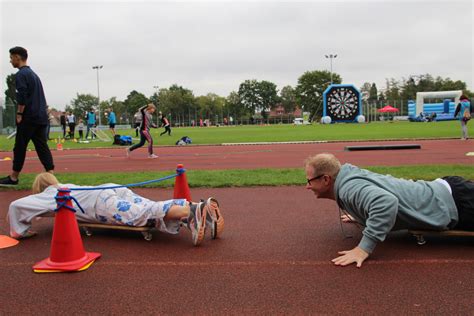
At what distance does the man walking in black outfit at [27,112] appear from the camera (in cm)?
708

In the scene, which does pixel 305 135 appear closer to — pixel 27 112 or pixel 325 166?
pixel 27 112

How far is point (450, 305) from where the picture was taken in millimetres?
2766

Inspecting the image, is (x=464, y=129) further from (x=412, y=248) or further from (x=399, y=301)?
(x=399, y=301)

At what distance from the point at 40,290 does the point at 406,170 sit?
295 inches

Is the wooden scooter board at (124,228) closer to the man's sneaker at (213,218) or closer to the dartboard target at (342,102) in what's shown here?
the man's sneaker at (213,218)

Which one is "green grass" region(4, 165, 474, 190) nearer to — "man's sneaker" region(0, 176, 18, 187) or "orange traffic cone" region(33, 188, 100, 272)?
"man's sneaker" region(0, 176, 18, 187)

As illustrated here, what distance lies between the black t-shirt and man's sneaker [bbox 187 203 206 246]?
4.70 m

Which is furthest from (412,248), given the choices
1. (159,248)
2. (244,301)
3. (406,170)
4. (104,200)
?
(406,170)

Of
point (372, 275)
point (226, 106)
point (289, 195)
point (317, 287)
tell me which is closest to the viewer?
point (317, 287)

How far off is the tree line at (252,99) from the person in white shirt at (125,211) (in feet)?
265

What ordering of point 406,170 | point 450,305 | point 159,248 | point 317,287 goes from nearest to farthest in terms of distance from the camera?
Result: point 450,305, point 317,287, point 159,248, point 406,170

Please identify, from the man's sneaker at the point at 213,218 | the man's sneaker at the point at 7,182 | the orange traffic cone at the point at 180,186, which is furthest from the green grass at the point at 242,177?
the man's sneaker at the point at 213,218

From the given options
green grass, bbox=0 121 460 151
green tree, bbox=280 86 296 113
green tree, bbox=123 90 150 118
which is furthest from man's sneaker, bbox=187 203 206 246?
green tree, bbox=280 86 296 113

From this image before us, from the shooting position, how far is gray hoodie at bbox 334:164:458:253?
11.4ft
